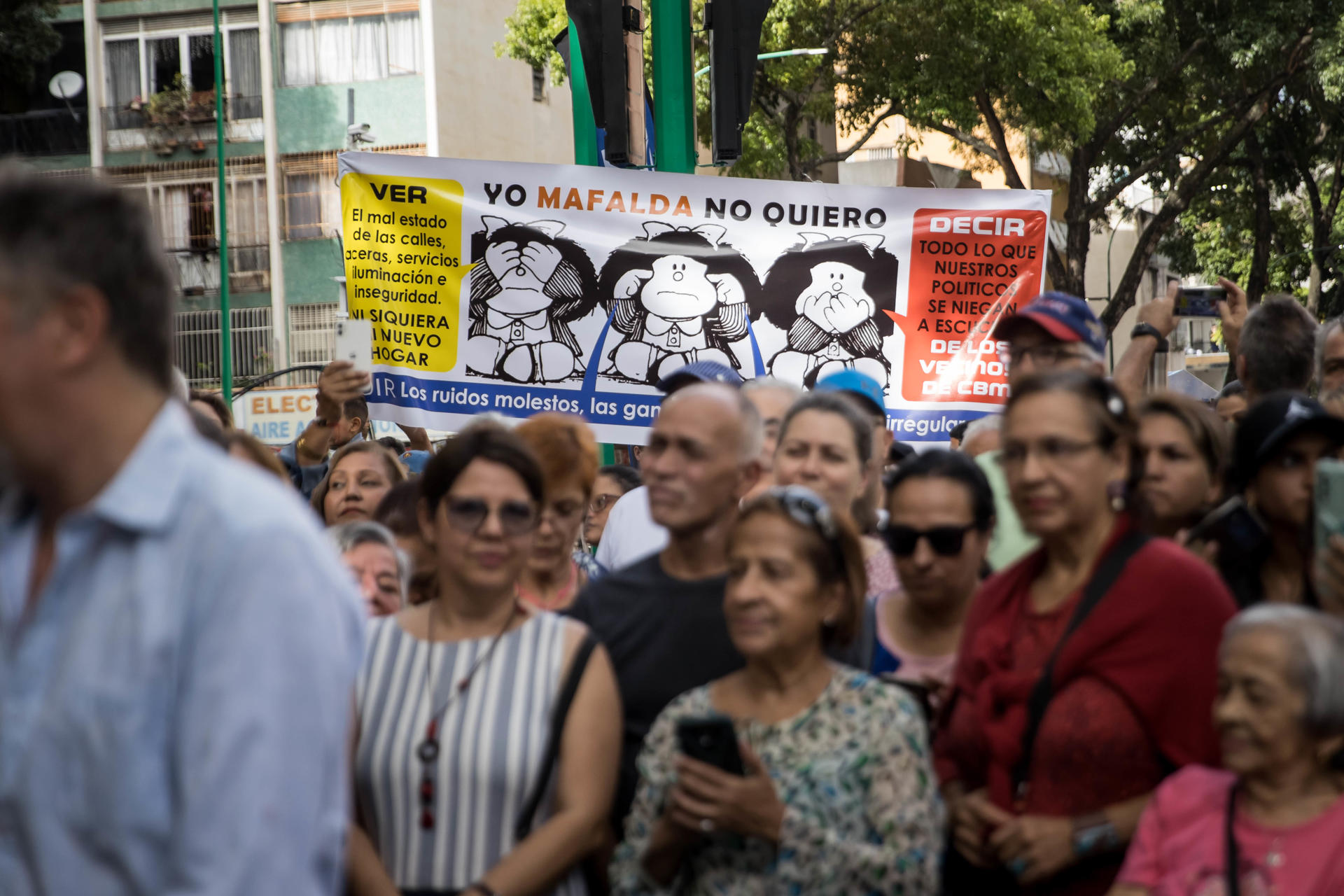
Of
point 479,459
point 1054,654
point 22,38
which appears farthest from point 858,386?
point 22,38

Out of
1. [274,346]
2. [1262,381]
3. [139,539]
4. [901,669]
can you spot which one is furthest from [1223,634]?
[274,346]

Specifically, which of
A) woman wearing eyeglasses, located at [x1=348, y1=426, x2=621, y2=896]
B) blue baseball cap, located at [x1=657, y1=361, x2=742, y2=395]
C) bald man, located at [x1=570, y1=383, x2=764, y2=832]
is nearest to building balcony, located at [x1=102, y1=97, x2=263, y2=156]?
blue baseball cap, located at [x1=657, y1=361, x2=742, y2=395]

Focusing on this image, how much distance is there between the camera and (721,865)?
3037mm

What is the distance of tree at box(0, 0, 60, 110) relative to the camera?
19.4 metres

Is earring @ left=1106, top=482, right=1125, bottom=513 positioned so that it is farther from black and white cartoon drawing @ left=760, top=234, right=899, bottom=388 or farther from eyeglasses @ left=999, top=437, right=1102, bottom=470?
black and white cartoon drawing @ left=760, top=234, right=899, bottom=388

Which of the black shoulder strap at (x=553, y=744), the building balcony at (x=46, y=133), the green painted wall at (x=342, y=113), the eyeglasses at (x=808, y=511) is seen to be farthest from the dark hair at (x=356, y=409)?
the building balcony at (x=46, y=133)

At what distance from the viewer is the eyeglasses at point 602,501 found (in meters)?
6.45

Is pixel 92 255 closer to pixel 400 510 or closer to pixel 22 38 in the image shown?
pixel 400 510

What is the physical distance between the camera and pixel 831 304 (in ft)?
25.0

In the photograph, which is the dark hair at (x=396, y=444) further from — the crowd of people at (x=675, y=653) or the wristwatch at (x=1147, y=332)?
the wristwatch at (x=1147, y=332)

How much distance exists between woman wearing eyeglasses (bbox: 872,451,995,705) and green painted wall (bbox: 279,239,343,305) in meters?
28.6

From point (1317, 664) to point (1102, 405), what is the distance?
0.68 metres

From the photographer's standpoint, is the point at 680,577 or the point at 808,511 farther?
the point at 680,577

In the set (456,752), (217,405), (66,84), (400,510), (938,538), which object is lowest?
(456,752)
